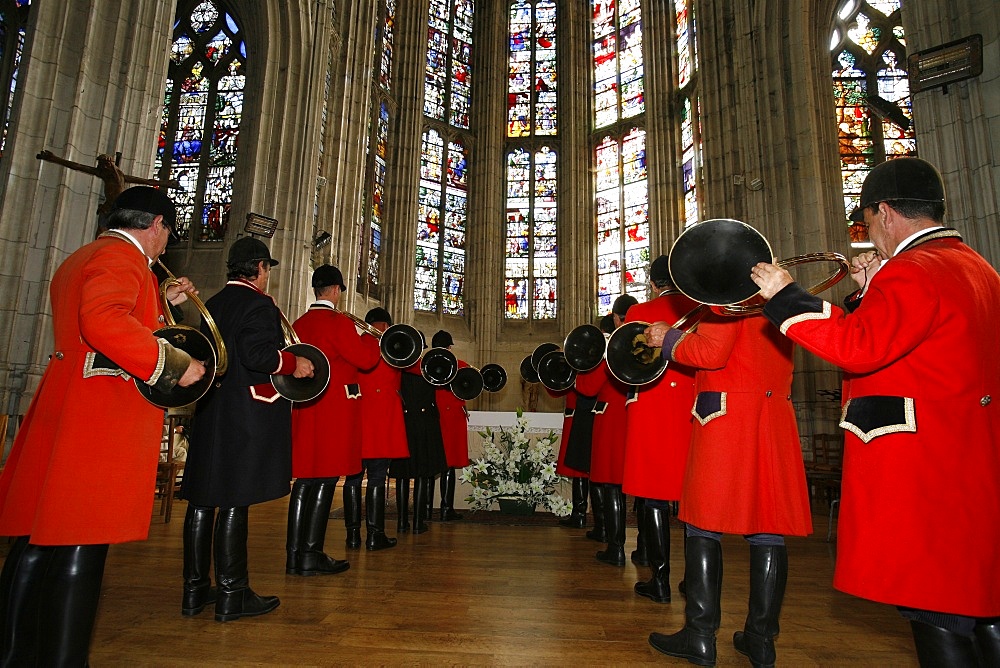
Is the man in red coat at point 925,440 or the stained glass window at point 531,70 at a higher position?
the stained glass window at point 531,70

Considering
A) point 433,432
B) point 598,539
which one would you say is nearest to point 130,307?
point 433,432

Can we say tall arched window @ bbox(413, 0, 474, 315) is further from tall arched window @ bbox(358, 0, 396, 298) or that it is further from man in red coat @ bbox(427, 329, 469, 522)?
man in red coat @ bbox(427, 329, 469, 522)

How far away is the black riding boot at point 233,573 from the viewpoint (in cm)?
291

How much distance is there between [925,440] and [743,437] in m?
0.88

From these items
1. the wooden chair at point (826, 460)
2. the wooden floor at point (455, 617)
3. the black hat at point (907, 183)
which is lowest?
the wooden floor at point (455, 617)

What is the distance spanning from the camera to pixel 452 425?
663cm

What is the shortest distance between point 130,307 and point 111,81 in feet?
21.9

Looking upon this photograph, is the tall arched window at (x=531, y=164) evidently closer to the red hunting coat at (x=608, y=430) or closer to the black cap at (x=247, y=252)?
the red hunting coat at (x=608, y=430)

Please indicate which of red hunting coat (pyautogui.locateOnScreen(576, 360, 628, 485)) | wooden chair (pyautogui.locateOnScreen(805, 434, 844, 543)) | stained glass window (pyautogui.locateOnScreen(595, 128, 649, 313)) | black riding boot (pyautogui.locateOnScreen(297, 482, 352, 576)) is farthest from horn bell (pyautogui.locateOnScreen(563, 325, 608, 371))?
stained glass window (pyautogui.locateOnScreen(595, 128, 649, 313))

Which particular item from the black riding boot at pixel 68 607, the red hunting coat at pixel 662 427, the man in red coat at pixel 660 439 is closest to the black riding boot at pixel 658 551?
the man in red coat at pixel 660 439

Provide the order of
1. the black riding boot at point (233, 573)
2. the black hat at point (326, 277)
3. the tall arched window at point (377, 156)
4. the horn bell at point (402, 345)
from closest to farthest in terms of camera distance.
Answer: the black riding boot at point (233, 573) < the black hat at point (326, 277) < the horn bell at point (402, 345) < the tall arched window at point (377, 156)

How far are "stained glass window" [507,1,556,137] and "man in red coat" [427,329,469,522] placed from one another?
15.9 m

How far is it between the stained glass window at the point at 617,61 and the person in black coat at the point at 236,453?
59.4ft

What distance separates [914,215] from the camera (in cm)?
180
